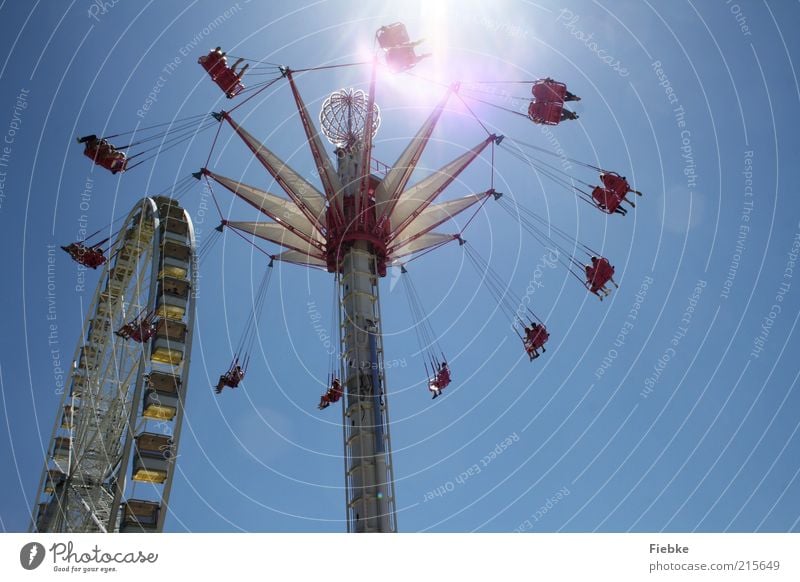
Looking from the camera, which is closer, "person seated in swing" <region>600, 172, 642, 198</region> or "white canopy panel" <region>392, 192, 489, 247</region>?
"person seated in swing" <region>600, 172, 642, 198</region>

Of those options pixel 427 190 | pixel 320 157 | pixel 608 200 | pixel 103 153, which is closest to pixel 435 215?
pixel 427 190

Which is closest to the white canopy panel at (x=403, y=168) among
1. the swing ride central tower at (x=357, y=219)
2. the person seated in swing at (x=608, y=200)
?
the swing ride central tower at (x=357, y=219)

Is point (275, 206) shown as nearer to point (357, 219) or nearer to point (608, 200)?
point (357, 219)

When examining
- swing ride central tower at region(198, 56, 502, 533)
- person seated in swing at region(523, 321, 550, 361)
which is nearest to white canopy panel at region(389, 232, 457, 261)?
swing ride central tower at region(198, 56, 502, 533)

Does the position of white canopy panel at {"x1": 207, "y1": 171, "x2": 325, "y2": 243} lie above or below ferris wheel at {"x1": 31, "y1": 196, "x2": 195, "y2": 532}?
above

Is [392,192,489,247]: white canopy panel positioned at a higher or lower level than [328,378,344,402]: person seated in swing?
higher

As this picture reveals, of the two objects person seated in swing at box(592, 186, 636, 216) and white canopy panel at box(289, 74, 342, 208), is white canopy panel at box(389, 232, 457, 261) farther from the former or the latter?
person seated in swing at box(592, 186, 636, 216)

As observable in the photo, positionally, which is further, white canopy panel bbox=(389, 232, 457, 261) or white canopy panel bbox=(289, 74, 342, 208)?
white canopy panel bbox=(389, 232, 457, 261)

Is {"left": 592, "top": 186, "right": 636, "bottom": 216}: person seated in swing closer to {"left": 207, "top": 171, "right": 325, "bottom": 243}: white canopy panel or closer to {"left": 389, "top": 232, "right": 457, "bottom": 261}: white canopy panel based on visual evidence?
{"left": 389, "top": 232, "right": 457, "bottom": 261}: white canopy panel

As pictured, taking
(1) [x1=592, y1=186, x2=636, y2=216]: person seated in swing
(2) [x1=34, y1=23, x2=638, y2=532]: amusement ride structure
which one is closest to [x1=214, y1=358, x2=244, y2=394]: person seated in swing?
(2) [x1=34, y1=23, x2=638, y2=532]: amusement ride structure

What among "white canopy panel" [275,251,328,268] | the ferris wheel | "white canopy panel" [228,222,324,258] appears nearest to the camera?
the ferris wheel

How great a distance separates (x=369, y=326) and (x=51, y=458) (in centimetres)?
1906

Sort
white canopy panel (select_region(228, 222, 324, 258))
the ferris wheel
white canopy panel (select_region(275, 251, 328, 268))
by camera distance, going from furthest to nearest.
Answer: white canopy panel (select_region(228, 222, 324, 258)) → white canopy panel (select_region(275, 251, 328, 268)) → the ferris wheel
